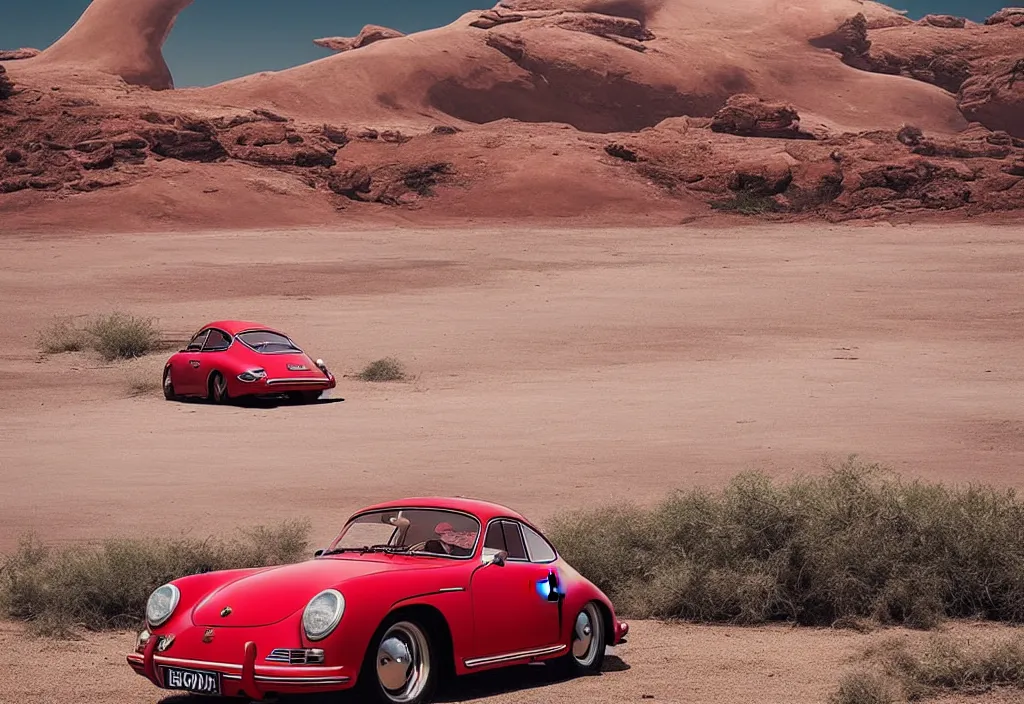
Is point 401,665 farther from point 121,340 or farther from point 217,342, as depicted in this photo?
point 121,340

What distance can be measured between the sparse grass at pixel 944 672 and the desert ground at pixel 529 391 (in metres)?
0.45

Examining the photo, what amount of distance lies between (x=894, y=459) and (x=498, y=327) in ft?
52.0

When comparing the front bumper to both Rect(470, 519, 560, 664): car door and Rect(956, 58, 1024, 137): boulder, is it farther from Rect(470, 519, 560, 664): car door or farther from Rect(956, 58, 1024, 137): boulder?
Rect(956, 58, 1024, 137): boulder

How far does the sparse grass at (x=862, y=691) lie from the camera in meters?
8.19

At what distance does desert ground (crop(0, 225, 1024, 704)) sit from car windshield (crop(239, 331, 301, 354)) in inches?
37.7

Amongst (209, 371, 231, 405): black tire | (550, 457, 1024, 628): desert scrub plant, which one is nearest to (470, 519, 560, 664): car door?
(550, 457, 1024, 628): desert scrub plant

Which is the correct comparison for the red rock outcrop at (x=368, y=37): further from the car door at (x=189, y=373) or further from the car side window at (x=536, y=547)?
the car side window at (x=536, y=547)

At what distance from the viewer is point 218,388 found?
23.6 metres

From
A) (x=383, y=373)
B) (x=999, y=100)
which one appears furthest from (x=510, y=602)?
(x=999, y=100)

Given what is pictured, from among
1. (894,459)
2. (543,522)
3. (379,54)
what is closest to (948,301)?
(894,459)

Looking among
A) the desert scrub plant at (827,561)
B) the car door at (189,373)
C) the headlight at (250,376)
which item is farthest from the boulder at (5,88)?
the desert scrub plant at (827,561)

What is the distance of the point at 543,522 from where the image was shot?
14547 mm

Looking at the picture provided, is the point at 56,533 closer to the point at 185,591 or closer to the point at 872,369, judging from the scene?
the point at 185,591

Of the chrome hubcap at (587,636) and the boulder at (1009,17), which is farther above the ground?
the boulder at (1009,17)
